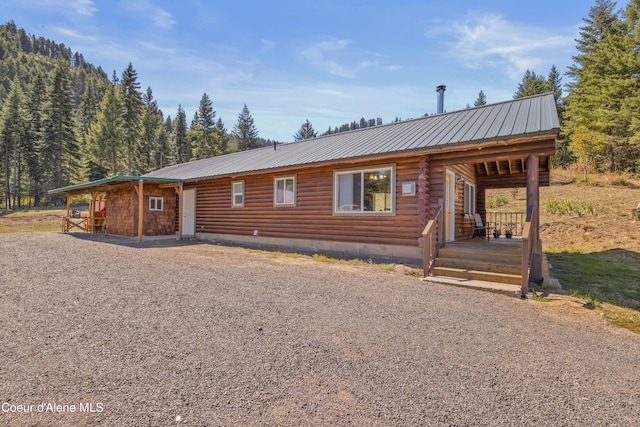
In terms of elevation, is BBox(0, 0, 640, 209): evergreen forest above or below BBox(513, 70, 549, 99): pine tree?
below

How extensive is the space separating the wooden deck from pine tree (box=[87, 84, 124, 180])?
3963cm

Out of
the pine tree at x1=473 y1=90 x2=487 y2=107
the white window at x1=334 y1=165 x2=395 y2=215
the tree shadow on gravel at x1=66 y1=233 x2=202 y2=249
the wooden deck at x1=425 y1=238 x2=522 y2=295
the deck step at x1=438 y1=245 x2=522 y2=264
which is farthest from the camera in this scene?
the pine tree at x1=473 y1=90 x2=487 y2=107

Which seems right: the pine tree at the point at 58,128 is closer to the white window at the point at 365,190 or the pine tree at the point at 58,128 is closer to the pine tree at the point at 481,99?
the white window at the point at 365,190

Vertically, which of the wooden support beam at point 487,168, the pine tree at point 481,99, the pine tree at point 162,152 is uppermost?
the pine tree at point 481,99

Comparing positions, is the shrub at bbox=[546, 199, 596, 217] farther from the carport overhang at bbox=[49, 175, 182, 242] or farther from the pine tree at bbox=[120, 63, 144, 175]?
the pine tree at bbox=[120, 63, 144, 175]

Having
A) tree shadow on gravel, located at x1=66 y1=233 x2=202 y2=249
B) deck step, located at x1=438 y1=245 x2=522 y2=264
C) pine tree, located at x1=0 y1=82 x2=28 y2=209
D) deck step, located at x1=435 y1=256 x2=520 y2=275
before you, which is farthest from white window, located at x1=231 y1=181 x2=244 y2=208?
pine tree, located at x1=0 y1=82 x2=28 y2=209

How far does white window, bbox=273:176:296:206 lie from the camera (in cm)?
1087

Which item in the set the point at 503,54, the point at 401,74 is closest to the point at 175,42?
the point at 401,74

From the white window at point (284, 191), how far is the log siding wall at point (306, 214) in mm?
145

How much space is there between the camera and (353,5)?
937 centimetres

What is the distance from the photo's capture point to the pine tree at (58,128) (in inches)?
1289

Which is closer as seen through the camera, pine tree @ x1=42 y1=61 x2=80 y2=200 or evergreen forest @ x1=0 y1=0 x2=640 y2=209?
evergreen forest @ x1=0 y1=0 x2=640 y2=209

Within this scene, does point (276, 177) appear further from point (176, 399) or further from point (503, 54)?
point (176, 399)

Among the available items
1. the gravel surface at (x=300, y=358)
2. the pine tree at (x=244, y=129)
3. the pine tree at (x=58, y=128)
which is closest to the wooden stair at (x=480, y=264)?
the gravel surface at (x=300, y=358)
